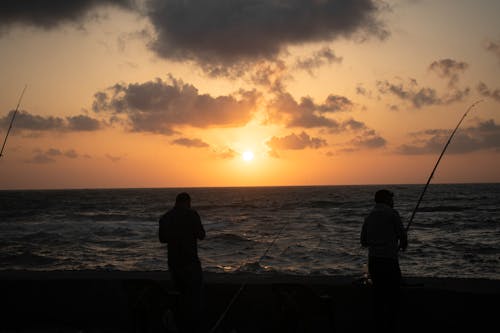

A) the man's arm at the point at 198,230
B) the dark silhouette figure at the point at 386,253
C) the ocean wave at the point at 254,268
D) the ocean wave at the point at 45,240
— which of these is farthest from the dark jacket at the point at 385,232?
the ocean wave at the point at 45,240

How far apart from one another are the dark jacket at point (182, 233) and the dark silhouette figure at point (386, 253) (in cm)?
190

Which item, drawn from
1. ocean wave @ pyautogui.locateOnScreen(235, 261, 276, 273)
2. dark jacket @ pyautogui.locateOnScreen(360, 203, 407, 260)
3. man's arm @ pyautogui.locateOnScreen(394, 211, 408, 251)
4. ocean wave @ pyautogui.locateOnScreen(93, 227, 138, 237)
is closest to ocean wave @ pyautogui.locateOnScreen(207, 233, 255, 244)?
ocean wave @ pyautogui.locateOnScreen(93, 227, 138, 237)

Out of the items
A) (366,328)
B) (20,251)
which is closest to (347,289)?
(366,328)

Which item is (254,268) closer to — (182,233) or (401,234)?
(182,233)

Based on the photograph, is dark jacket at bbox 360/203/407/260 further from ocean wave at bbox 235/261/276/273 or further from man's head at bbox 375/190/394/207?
ocean wave at bbox 235/261/276/273

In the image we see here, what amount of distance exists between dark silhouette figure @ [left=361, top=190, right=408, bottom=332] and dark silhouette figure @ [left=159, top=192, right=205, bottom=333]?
6.24 ft

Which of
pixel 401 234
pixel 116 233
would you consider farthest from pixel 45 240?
pixel 401 234

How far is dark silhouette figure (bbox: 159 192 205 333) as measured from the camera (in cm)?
559

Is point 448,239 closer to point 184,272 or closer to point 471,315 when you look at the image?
point 471,315

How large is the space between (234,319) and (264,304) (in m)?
0.50

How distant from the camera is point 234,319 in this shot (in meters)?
6.57

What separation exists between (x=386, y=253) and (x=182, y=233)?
2235 millimetres

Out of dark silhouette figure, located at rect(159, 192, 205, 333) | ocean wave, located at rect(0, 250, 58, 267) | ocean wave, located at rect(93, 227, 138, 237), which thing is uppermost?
dark silhouette figure, located at rect(159, 192, 205, 333)

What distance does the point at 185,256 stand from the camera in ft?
18.4
